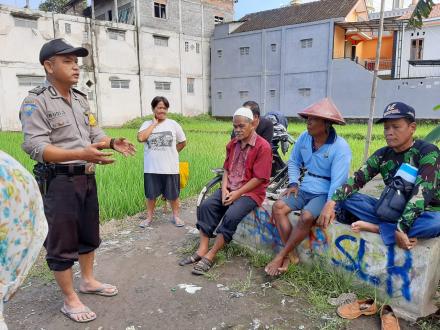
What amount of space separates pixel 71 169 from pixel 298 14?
76.2ft

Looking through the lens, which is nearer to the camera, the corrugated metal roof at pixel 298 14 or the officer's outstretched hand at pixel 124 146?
the officer's outstretched hand at pixel 124 146

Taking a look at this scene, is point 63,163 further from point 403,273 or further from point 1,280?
point 403,273

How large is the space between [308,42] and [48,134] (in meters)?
21.1

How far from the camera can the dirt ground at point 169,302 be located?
2504 mm

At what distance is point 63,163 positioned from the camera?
248 centimetres

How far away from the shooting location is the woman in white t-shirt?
4.34 meters

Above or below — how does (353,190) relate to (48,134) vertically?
below

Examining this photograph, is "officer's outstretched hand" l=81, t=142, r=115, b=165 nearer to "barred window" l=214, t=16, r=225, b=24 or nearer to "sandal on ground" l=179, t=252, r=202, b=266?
"sandal on ground" l=179, t=252, r=202, b=266

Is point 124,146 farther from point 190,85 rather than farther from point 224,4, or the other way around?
point 224,4

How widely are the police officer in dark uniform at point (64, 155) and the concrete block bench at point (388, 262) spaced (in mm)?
1742

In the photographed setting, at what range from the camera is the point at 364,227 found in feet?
8.72

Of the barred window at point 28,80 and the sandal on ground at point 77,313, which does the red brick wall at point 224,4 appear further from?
the sandal on ground at point 77,313

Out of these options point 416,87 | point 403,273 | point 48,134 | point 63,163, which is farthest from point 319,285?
point 416,87

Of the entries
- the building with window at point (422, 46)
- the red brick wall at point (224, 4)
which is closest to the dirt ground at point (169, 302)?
the building with window at point (422, 46)
